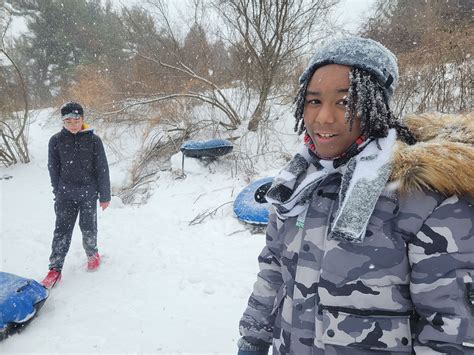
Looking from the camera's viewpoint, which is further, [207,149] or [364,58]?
[207,149]

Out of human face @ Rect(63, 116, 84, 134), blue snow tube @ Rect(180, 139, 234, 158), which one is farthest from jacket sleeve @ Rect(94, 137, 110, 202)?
blue snow tube @ Rect(180, 139, 234, 158)

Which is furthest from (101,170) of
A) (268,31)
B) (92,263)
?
(268,31)

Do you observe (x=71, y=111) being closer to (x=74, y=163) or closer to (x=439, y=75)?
(x=74, y=163)

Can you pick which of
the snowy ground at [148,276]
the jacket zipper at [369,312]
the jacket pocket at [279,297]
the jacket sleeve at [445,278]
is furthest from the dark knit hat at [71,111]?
the jacket sleeve at [445,278]

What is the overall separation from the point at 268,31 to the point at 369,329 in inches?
329

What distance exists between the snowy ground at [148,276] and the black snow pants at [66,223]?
0.31 meters

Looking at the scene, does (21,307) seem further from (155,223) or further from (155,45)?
(155,45)

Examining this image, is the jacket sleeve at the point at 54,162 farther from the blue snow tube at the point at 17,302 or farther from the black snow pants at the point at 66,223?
the blue snow tube at the point at 17,302

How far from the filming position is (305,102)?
1.19 m

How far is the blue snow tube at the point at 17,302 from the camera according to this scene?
2.72 metres

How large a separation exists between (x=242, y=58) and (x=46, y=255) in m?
6.76

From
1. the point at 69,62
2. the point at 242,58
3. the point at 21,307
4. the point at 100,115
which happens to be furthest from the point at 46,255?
the point at 69,62

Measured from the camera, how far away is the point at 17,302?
2816 mm

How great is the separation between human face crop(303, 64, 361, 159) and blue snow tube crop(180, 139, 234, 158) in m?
6.22
